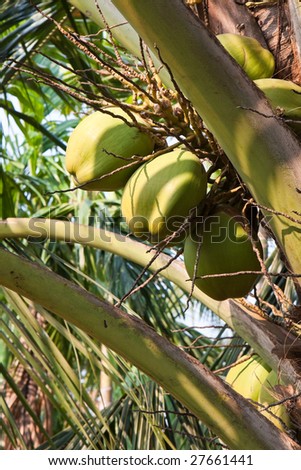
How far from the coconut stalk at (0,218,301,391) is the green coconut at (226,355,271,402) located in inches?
2.3

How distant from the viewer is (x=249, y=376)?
1.43 m

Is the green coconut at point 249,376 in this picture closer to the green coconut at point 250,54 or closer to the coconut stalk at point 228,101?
the coconut stalk at point 228,101

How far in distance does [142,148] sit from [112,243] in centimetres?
42

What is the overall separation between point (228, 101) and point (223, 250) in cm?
28

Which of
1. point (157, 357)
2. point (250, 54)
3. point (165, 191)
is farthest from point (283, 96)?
point (157, 357)

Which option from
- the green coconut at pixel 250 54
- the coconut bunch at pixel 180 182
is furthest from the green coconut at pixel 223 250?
the green coconut at pixel 250 54

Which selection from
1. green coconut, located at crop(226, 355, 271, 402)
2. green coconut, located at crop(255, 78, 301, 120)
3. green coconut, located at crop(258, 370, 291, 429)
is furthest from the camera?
green coconut, located at crop(226, 355, 271, 402)

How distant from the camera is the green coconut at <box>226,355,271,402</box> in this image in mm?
1396

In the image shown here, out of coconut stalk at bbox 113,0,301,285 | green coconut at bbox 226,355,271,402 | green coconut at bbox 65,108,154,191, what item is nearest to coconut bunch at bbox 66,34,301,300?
green coconut at bbox 65,108,154,191

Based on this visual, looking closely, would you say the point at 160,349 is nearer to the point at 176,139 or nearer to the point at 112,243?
the point at 176,139

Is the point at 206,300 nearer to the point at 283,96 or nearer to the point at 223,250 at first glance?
the point at 223,250

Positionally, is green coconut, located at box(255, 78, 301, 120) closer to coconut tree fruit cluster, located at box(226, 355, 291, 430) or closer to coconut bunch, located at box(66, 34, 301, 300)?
coconut bunch, located at box(66, 34, 301, 300)

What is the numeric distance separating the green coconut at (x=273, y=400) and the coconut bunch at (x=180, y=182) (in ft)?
0.61

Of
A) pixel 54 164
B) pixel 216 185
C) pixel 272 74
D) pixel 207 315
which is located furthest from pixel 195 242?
pixel 207 315
